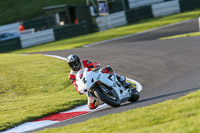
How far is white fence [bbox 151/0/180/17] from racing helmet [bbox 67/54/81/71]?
26986 millimetres

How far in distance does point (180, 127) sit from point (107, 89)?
3785mm

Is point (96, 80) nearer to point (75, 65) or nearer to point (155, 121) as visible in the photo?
point (75, 65)

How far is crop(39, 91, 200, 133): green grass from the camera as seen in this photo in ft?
20.2

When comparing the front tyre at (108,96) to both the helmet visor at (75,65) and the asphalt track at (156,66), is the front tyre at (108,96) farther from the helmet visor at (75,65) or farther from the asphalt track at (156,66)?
the helmet visor at (75,65)

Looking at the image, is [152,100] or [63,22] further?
[63,22]

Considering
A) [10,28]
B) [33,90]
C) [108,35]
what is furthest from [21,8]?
[33,90]

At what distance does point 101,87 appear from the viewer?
962 centimetres

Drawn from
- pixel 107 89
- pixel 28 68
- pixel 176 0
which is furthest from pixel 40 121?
pixel 176 0

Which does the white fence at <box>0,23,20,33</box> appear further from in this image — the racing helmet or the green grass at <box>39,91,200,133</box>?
the green grass at <box>39,91,200,133</box>

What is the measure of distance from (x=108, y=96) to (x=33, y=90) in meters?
5.01

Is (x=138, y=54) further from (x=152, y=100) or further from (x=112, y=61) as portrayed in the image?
(x=152, y=100)

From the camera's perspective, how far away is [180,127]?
6102mm

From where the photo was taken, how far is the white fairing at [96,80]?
9.62 meters

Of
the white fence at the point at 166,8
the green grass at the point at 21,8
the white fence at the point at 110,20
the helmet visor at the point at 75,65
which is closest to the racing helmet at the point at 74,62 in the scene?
the helmet visor at the point at 75,65
